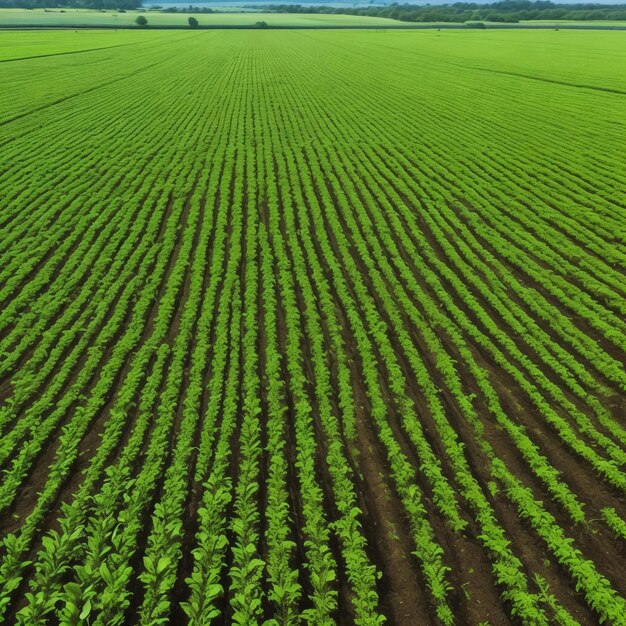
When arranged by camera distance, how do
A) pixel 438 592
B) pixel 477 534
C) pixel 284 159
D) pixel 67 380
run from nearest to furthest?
pixel 438 592 → pixel 477 534 → pixel 67 380 → pixel 284 159

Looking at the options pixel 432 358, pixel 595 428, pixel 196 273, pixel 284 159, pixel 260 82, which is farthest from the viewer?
pixel 260 82

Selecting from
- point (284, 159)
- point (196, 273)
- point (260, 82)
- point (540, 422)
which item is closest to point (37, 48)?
point (260, 82)

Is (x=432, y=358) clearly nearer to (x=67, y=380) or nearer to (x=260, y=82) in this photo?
(x=67, y=380)

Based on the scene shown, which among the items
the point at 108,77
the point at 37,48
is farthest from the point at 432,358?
the point at 37,48

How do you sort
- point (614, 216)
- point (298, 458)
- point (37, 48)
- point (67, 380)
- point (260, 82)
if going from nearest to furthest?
point (298, 458), point (67, 380), point (614, 216), point (260, 82), point (37, 48)

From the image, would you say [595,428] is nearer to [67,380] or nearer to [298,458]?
[298,458]

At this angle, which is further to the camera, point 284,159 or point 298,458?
point 284,159
